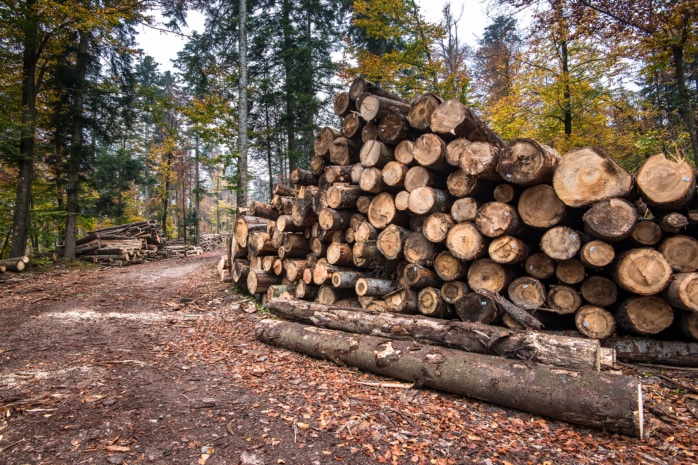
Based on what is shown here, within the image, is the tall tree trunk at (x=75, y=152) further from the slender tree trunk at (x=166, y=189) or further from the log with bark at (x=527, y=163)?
the log with bark at (x=527, y=163)

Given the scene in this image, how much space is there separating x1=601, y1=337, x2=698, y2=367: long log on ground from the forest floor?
12cm

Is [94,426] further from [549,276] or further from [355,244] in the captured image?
[549,276]

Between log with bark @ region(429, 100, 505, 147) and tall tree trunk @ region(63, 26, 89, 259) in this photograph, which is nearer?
log with bark @ region(429, 100, 505, 147)

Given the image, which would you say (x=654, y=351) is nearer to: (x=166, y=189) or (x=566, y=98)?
(x=566, y=98)

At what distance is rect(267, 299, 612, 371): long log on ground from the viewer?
3.31 meters

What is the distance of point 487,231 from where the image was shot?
4.52 m

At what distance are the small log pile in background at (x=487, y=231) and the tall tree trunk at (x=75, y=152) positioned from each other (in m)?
12.2

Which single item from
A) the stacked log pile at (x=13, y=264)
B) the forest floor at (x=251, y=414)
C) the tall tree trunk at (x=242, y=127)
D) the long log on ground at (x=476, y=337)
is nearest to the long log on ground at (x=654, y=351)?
the forest floor at (x=251, y=414)

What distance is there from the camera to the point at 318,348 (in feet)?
14.8

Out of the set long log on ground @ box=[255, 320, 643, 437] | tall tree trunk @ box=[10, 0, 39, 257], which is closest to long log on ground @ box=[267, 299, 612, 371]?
long log on ground @ box=[255, 320, 643, 437]

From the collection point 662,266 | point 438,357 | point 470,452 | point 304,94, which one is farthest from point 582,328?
point 304,94

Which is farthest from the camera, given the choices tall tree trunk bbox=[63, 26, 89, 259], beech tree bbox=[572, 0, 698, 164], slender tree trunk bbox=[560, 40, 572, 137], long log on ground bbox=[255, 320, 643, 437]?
tall tree trunk bbox=[63, 26, 89, 259]

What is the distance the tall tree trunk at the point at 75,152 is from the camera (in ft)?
45.6

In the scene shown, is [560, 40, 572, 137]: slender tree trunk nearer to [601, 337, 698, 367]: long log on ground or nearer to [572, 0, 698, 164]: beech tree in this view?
[572, 0, 698, 164]: beech tree
